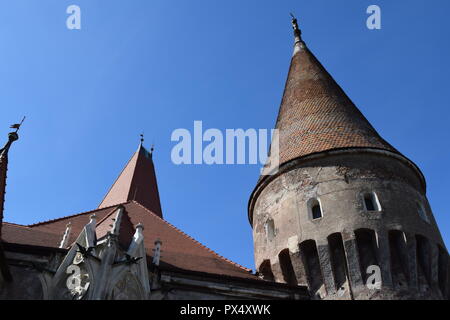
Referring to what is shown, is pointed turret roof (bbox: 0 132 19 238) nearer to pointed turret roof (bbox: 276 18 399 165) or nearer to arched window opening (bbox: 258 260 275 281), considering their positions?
arched window opening (bbox: 258 260 275 281)

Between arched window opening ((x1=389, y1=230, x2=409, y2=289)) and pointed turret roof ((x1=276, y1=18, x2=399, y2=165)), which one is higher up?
pointed turret roof ((x1=276, y1=18, x2=399, y2=165))

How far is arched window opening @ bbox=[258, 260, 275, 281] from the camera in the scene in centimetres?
1169

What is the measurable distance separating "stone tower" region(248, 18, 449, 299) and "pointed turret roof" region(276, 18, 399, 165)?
0.05 m

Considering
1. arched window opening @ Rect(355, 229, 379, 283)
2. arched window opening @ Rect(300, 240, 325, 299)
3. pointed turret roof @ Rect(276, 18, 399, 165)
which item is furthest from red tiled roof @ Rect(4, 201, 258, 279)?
pointed turret roof @ Rect(276, 18, 399, 165)

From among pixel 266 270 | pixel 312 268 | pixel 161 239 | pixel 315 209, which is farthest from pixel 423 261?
pixel 161 239

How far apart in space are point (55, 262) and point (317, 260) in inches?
222

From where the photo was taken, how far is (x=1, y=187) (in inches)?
412

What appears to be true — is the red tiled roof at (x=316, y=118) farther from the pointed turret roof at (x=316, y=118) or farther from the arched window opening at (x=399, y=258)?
the arched window opening at (x=399, y=258)

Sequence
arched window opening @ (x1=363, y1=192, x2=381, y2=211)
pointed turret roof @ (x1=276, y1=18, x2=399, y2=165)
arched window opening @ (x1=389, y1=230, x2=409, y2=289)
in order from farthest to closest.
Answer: pointed turret roof @ (x1=276, y1=18, x2=399, y2=165) → arched window opening @ (x1=363, y1=192, x2=381, y2=211) → arched window opening @ (x1=389, y1=230, x2=409, y2=289)

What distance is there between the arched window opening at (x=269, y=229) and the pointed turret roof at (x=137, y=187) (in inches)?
295

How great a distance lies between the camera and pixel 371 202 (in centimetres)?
1127

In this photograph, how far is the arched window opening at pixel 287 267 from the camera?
11141 mm
